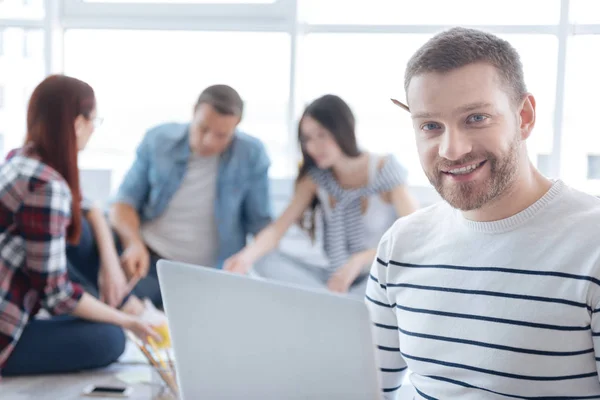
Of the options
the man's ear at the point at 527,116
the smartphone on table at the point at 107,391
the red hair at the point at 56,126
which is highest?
the man's ear at the point at 527,116

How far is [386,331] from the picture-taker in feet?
3.77

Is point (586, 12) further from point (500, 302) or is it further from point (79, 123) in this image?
point (500, 302)

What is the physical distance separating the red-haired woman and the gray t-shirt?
69 cm

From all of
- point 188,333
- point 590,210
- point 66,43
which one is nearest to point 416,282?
point 590,210

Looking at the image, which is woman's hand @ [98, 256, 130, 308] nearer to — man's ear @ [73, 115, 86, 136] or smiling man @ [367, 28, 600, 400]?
man's ear @ [73, 115, 86, 136]

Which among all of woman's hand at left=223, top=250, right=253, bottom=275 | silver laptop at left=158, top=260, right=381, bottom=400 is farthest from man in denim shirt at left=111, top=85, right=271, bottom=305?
silver laptop at left=158, top=260, right=381, bottom=400

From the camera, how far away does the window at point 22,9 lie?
362cm

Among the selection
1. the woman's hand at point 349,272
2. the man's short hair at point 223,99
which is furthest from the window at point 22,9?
the woman's hand at point 349,272

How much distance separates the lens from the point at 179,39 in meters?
3.64

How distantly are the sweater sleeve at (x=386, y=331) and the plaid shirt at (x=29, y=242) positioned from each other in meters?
1.09

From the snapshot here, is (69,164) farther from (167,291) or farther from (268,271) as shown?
(167,291)

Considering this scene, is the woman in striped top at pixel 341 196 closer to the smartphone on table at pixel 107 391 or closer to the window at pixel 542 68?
the smartphone on table at pixel 107 391

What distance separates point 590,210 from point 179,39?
9.75ft

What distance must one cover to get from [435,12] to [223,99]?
137 centimetres
